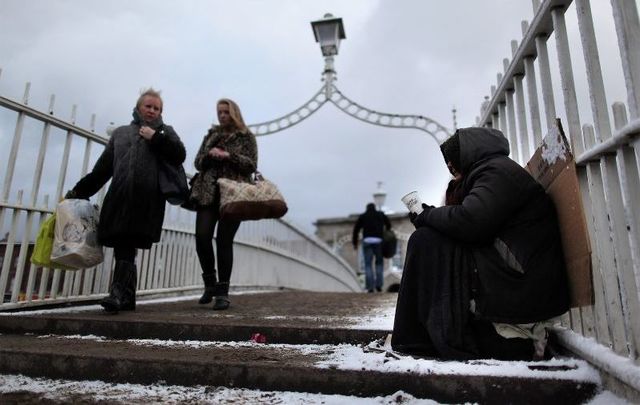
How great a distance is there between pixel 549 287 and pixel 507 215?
36 centimetres

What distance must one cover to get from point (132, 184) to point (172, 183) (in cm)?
31

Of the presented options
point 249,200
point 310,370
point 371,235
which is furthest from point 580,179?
point 371,235

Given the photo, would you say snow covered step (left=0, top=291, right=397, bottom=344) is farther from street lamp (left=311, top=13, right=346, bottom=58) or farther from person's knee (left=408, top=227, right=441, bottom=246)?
street lamp (left=311, top=13, right=346, bottom=58)

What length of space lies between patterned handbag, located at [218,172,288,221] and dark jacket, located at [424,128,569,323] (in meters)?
1.97

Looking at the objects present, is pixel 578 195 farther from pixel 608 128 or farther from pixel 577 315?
pixel 577 315

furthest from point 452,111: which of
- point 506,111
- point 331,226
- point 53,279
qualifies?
point 331,226

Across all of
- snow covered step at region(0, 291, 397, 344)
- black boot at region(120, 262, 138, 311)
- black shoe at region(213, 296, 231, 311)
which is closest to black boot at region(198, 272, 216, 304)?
black shoe at region(213, 296, 231, 311)

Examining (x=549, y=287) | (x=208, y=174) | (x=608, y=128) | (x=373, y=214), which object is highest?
(x=373, y=214)

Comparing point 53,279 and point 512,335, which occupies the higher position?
point 53,279

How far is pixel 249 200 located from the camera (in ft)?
12.3

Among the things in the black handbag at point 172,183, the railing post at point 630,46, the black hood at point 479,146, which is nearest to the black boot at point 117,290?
the black handbag at point 172,183

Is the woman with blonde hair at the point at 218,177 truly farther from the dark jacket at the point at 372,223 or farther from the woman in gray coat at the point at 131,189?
the dark jacket at the point at 372,223

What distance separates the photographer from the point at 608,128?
1.72m

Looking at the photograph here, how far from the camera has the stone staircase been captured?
1812 mm
